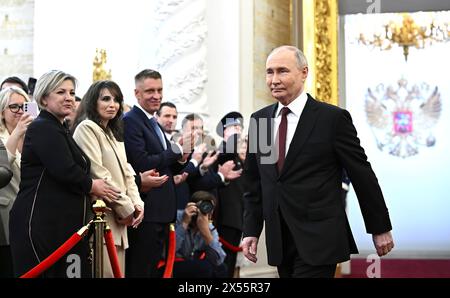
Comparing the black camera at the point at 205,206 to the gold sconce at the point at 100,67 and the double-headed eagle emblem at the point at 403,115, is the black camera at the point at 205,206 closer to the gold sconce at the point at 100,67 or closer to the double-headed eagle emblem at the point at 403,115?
the gold sconce at the point at 100,67

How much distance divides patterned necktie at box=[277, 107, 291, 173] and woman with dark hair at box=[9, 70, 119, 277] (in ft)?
4.15

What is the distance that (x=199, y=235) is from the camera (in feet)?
28.4

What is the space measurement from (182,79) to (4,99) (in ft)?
14.0

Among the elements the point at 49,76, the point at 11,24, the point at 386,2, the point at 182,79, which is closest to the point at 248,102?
the point at 182,79

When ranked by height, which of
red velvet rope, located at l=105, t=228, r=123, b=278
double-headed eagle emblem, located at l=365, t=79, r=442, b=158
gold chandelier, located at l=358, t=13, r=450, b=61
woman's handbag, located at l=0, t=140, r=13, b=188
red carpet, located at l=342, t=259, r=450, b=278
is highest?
gold chandelier, located at l=358, t=13, r=450, b=61

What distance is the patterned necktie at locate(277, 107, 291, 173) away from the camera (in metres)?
5.27

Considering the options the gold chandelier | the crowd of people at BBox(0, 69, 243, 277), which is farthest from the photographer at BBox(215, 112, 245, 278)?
the gold chandelier

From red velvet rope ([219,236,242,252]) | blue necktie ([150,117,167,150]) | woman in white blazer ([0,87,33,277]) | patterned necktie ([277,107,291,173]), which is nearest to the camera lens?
patterned necktie ([277,107,291,173])

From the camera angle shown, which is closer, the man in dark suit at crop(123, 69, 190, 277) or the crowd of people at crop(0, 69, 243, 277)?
the crowd of people at crop(0, 69, 243, 277)

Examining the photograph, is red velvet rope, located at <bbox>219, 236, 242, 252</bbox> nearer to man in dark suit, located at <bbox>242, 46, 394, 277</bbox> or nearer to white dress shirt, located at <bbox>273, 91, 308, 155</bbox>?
man in dark suit, located at <bbox>242, 46, 394, 277</bbox>

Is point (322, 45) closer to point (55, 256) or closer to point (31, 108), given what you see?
point (31, 108)

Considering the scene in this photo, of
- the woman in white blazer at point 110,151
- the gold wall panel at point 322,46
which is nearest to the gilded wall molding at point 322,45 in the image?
the gold wall panel at point 322,46

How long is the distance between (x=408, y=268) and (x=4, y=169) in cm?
975

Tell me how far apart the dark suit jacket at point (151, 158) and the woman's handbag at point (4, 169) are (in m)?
1.26
